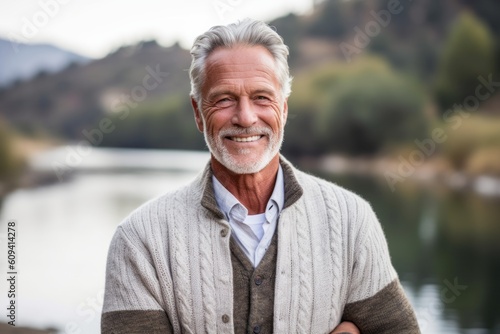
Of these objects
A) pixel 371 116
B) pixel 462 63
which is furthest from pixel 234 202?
pixel 462 63

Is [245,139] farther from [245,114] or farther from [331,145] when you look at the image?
[331,145]

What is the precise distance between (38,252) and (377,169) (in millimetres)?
28355

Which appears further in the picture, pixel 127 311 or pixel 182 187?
pixel 182 187

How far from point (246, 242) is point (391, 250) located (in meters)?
11.3

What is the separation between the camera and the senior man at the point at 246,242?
6.73 ft

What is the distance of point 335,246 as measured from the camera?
2129mm

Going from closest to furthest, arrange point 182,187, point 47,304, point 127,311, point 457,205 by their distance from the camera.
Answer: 1. point 127,311
2. point 182,187
3. point 47,304
4. point 457,205

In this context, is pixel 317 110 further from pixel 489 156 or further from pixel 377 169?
pixel 489 156

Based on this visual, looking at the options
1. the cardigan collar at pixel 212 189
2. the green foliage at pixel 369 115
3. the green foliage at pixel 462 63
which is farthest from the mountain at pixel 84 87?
the cardigan collar at pixel 212 189

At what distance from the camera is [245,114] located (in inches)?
80.0

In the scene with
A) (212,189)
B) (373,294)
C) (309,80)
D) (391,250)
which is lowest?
(373,294)

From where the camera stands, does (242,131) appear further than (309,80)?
No

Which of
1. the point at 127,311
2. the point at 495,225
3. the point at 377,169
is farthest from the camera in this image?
the point at 377,169

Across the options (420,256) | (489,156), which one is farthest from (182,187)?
(489,156)
